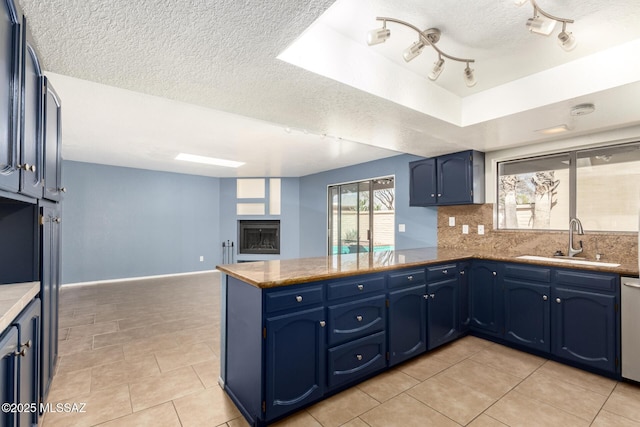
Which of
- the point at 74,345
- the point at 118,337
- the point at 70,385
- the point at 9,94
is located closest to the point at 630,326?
the point at 9,94

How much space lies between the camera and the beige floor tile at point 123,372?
2332 millimetres

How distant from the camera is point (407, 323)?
2584mm

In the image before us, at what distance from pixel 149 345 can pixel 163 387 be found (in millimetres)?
908

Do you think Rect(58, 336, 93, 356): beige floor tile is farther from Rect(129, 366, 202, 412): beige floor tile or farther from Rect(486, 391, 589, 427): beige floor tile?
Rect(486, 391, 589, 427): beige floor tile

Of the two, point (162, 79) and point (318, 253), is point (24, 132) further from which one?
point (318, 253)

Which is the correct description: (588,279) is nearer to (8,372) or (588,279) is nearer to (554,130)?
(554,130)

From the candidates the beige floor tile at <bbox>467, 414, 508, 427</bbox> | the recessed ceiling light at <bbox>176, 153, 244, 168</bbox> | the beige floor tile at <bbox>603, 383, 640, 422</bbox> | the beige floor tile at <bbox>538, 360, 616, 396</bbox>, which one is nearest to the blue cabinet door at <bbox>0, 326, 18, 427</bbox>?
the beige floor tile at <bbox>467, 414, 508, 427</bbox>

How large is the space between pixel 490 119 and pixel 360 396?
2.41m

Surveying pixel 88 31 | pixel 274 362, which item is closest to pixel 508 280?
pixel 274 362

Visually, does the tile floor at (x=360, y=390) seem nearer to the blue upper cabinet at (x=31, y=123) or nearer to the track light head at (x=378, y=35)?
the blue upper cabinet at (x=31, y=123)

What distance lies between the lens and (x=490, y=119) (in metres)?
2.55

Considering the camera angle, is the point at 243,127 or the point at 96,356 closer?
the point at 96,356

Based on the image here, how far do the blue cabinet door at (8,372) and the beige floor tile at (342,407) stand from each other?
1482 mm

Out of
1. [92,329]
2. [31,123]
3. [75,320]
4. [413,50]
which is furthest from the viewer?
[75,320]
